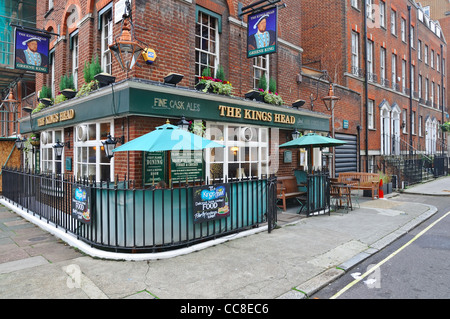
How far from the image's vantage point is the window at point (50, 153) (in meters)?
11.1

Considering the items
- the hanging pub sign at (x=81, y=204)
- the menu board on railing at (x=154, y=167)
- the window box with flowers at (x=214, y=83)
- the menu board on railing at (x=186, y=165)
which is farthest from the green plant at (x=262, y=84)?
the hanging pub sign at (x=81, y=204)

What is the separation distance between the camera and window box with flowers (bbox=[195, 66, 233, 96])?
854cm

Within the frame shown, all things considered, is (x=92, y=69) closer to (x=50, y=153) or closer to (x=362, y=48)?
(x=50, y=153)

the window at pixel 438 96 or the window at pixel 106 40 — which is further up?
the window at pixel 438 96

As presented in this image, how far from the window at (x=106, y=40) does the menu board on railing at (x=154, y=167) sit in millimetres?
3094

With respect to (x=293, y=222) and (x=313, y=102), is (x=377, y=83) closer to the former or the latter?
(x=313, y=102)

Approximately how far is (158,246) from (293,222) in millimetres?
4310

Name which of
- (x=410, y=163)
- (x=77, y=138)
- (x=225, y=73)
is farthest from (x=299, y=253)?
(x=410, y=163)

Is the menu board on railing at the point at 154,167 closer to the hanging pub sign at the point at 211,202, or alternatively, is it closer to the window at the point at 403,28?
the hanging pub sign at the point at 211,202

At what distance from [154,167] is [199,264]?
2.97 meters

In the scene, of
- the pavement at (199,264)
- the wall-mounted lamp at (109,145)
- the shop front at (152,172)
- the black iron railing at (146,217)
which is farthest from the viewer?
the wall-mounted lamp at (109,145)

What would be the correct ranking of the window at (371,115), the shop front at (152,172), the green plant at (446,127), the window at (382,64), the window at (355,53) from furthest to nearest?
the green plant at (446,127), the window at (382,64), the window at (371,115), the window at (355,53), the shop front at (152,172)

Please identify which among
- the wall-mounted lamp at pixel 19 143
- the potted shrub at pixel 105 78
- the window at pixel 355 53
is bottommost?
the wall-mounted lamp at pixel 19 143

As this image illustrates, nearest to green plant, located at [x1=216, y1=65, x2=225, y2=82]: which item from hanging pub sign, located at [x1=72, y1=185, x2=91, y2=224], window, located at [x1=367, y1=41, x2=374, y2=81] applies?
hanging pub sign, located at [x1=72, y1=185, x2=91, y2=224]
